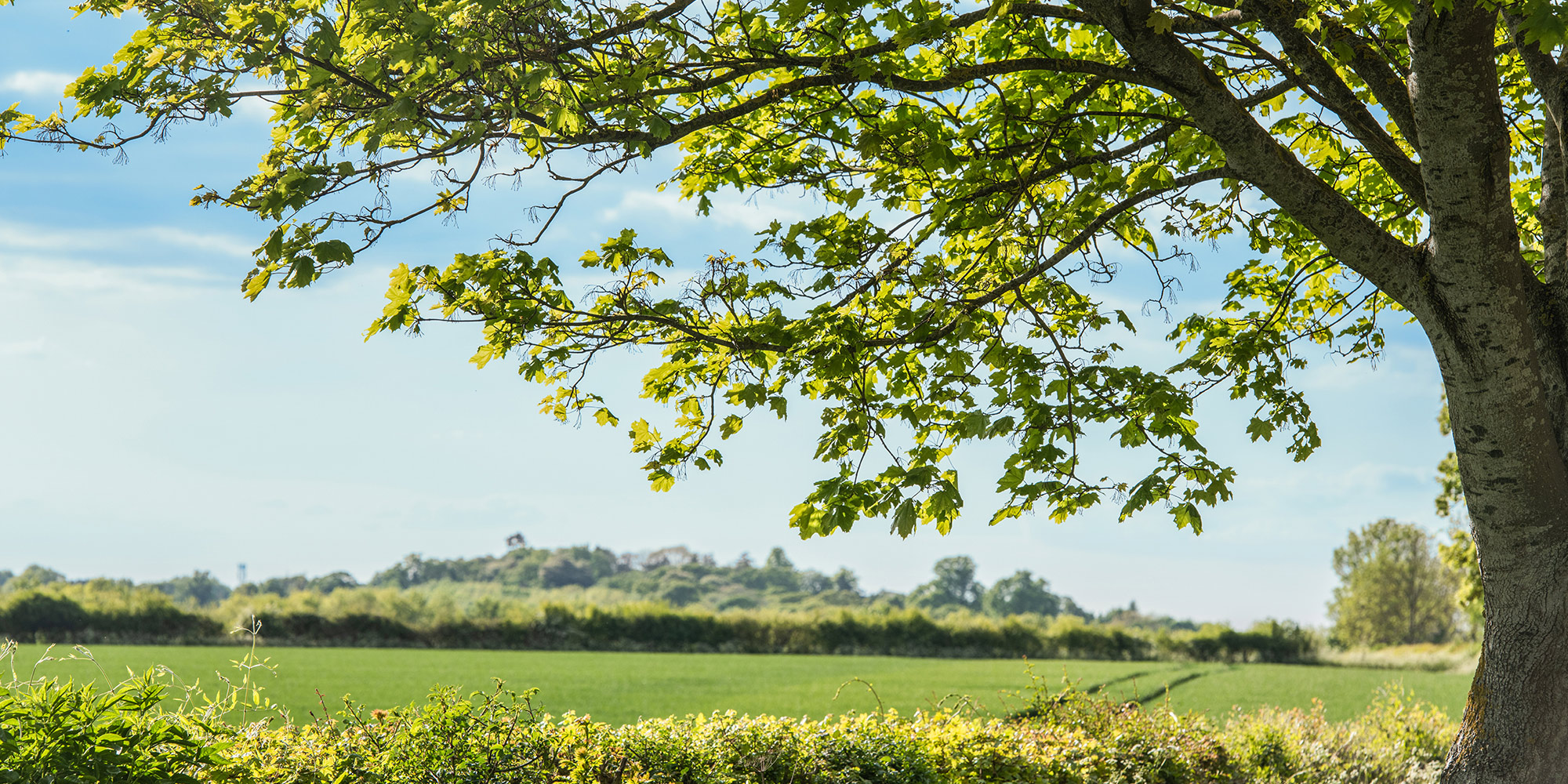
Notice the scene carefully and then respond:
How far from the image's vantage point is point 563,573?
120 metres

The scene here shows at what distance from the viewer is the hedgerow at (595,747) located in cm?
485

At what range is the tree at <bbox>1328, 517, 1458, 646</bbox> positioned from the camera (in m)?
53.5

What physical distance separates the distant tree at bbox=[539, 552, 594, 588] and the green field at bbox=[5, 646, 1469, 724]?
82.2 m

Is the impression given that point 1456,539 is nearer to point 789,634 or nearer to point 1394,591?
point 789,634

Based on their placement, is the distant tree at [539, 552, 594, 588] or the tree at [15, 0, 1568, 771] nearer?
the tree at [15, 0, 1568, 771]

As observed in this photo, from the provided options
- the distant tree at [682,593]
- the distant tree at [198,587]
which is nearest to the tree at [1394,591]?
the distant tree at [682,593]

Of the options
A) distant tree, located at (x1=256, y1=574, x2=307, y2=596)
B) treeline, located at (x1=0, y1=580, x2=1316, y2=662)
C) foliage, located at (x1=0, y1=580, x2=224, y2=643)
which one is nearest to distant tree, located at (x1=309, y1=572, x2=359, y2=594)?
distant tree, located at (x1=256, y1=574, x2=307, y2=596)

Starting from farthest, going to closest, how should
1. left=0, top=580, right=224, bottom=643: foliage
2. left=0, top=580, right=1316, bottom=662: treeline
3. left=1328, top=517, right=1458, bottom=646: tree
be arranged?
left=1328, top=517, right=1458, bottom=646: tree, left=0, top=580, right=1316, bottom=662: treeline, left=0, top=580, right=224, bottom=643: foliage

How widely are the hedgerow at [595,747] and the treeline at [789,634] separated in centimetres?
3562

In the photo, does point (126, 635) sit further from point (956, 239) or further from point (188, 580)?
point (188, 580)

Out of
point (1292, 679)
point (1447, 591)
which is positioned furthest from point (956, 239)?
point (1447, 591)

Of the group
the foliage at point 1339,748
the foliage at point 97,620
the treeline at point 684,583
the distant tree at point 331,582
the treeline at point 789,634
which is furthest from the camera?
the treeline at point 684,583

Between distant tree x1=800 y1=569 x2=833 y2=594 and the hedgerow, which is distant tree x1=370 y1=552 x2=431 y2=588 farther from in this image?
the hedgerow

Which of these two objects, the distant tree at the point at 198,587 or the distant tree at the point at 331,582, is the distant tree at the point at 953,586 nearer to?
the distant tree at the point at 331,582
